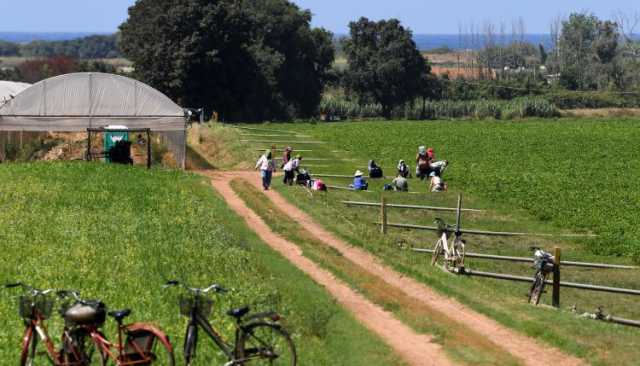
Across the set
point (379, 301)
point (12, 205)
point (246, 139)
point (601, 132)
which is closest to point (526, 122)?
point (601, 132)

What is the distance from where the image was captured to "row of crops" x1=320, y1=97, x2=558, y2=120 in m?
102

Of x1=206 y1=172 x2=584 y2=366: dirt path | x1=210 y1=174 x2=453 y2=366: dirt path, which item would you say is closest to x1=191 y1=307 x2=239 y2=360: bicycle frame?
x1=210 y1=174 x2=453 y2=366: dirt path

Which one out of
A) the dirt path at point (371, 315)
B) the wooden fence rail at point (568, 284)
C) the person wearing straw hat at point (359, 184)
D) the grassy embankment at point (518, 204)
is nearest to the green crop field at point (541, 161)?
the grassy embankment at point (518, 204)

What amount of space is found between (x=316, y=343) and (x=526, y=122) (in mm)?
74227

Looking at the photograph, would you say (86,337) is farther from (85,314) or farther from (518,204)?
(518,204)

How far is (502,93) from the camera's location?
122m

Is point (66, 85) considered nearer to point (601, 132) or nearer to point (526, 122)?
point (601, 132)

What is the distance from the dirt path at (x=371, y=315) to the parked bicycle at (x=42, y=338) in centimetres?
461

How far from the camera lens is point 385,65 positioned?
328 feet

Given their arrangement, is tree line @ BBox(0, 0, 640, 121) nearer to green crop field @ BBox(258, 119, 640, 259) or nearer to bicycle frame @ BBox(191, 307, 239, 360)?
green crop field @ BBox(258, 119, 640, 259)

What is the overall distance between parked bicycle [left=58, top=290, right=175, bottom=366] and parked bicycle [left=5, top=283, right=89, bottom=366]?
0.32ft

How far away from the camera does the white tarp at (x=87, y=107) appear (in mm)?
43706

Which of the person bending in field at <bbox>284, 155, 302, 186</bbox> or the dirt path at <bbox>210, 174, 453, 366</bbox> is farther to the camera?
the person bending in field at <bbox>284, 155, 302, 186</bbox>

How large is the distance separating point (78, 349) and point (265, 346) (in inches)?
82.4
